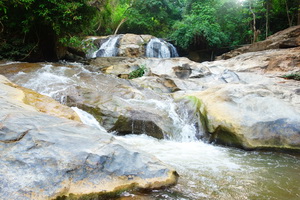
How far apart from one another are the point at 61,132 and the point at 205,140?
11.4ft

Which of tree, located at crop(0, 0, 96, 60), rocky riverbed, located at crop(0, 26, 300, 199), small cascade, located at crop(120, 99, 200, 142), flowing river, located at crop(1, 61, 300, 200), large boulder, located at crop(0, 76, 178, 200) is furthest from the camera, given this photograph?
tree, located at crop(0, 0, 96, 60)

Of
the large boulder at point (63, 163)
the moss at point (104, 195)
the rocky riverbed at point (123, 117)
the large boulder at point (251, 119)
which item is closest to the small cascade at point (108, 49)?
the rocky riverbed at point (123, 117)

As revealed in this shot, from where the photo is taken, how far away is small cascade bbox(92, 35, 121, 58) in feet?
48.0

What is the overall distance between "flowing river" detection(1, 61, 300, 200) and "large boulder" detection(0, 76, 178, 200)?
0.20m

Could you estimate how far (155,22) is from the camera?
20094mm

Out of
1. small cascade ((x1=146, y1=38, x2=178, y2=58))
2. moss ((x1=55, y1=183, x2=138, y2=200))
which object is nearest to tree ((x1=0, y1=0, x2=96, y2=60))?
small cascade ((x1=146, y1=38, x2=178, y2=58))

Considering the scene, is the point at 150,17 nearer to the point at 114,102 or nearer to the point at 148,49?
the point at 148,49

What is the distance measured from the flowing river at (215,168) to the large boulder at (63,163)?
0.20 m

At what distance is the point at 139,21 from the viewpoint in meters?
19.8

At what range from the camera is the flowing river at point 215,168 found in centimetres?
236

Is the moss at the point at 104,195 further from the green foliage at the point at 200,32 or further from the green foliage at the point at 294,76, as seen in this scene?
the green foliage at the point at 200,32

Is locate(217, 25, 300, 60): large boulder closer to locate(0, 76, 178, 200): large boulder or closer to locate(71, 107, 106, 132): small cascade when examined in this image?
locate(71, 107, 106, 132): small cascade

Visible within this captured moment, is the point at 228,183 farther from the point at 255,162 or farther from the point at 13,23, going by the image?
the point at 13,23

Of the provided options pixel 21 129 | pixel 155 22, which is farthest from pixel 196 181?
pixel 155 22
